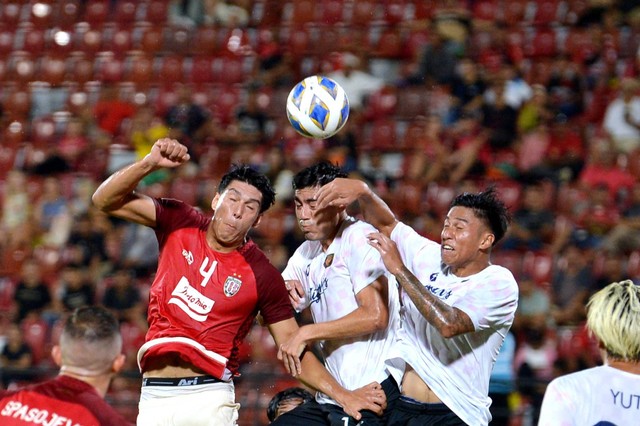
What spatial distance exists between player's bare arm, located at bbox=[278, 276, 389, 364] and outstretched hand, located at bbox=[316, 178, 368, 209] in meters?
0.49

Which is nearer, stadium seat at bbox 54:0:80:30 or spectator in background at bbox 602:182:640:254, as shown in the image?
spectator in background at bbox 602:182:640:254

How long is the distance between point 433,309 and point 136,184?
5.49 ft

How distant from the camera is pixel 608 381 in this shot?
374cm

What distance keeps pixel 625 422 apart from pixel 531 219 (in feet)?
22.4

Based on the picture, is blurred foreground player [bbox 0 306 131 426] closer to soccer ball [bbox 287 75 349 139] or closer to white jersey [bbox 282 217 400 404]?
white jersey [bbox 282 217 400 404]

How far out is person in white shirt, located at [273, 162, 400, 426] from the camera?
5.51 m

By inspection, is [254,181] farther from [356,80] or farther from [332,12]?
[332,12]

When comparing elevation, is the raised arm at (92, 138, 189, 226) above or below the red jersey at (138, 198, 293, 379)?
above

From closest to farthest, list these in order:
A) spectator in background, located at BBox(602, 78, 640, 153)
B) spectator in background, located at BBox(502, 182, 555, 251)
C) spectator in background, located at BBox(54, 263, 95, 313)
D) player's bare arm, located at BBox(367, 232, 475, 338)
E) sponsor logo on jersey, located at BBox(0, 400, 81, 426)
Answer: sponsor logo on jersey, located at BBox(0, 400, 81, 426)
player's bare arm, located at BBox(367, 232, 475, 338)
spectator in background, located at BBox(502, 182, 555, 251)
spectator in background, located at BBox(54, 263, 95, 313)
spectator in background, located at BBox(602, 78, 640, 153)

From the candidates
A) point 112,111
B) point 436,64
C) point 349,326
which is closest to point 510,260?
point 436,64

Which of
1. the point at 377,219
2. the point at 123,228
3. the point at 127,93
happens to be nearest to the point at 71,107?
the point at 127,93

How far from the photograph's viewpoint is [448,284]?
5602 mm

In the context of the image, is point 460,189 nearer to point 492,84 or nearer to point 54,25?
point 492,84

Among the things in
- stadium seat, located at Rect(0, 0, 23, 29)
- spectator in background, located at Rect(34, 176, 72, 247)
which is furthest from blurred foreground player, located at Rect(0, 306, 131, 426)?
stadium seat, located at Rect(0, 0, 23, 29)
